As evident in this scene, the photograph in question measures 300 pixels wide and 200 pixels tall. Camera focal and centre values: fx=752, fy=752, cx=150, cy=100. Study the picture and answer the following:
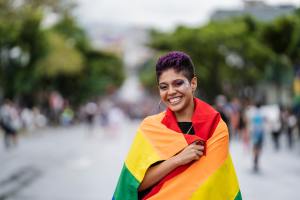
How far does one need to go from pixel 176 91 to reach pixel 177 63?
15 cm

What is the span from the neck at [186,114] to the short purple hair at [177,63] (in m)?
0.16

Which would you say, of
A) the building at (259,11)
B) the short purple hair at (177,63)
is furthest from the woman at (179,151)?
the building at (259,11)

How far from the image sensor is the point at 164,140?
13.0 ft

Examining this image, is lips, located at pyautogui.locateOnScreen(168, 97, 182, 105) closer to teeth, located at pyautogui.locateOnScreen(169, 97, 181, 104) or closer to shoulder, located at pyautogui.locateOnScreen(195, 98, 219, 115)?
teeth, located at pyautogui.locateOnScreen(169, 97, 181, 104)

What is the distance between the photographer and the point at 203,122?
13.0 feet

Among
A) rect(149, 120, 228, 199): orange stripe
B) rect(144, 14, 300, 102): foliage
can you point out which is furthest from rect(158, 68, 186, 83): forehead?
rect(144, 14, 300, 102): foliage

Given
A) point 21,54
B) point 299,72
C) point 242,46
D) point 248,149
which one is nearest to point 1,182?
point 248,149

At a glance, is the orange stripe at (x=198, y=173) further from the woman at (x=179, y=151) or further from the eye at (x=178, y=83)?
the eye at (x=178, y=83)

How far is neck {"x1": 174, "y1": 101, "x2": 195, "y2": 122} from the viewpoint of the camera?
13.4ft

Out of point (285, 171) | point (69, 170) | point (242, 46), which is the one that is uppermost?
point (242, 46)

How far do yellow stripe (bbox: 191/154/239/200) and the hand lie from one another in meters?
0.14

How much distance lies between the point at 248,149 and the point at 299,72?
562 inches

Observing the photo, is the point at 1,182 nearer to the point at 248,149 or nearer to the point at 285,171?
the point at 285,171

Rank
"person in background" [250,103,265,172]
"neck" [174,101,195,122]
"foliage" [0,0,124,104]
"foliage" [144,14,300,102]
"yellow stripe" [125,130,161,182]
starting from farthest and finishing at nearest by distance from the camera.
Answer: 1. "foliage" [144,14,300,102]
2. "foliage" [0,0,124,104]
3. "person in background" [250,103,265,172]
4. "neck" [174,101,195,122]
5. "yellow stripe" [125,130,161,182]
